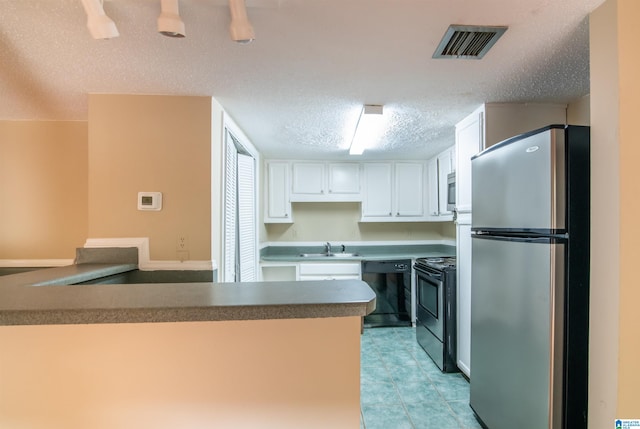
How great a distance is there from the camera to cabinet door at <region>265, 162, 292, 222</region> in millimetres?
3977

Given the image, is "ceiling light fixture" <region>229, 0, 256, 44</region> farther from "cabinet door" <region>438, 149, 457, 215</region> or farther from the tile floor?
"cabinet door" <region>438, 149, 457, 215</region>

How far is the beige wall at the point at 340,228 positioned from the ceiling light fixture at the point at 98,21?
329 centimetres

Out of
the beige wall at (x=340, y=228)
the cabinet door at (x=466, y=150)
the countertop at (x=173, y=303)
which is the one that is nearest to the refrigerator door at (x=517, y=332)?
the cabinet door at (x=466, y=150)

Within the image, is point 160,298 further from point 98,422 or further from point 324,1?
point 324,1

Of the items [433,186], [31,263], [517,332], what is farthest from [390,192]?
[31,263]

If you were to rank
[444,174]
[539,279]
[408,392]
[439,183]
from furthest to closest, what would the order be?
[439,183]
[444,174]
[408,392]
[539,279]

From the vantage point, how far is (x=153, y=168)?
1966mm

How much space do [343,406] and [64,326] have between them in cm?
95

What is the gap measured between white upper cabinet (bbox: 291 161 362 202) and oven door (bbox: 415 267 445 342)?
1.49m

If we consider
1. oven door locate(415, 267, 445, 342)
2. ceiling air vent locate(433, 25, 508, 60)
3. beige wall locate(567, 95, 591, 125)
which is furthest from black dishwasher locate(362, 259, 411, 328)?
ceiling air vent locate(433, 25, 508, 60)

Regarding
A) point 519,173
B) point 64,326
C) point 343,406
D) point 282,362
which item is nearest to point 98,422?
point 64,326

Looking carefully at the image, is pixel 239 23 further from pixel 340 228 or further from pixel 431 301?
pixel 340 228

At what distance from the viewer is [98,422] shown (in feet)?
3.13

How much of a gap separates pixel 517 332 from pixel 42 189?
351cm
